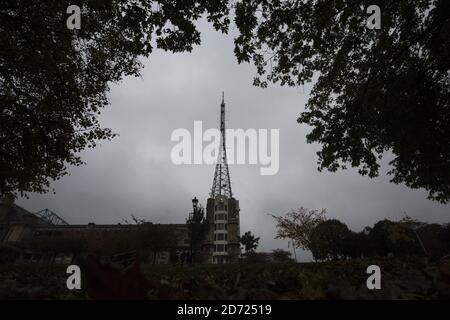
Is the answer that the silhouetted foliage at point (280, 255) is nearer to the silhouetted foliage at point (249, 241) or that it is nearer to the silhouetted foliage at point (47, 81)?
the silhouetted foliage at point (249, 241)

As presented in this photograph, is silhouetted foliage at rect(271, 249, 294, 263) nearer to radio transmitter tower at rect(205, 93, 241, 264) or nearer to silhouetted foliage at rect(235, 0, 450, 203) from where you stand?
radio transmitter tower at rect(205, 93, 241, 264)

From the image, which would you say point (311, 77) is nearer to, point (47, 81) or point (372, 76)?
point (372, 76)

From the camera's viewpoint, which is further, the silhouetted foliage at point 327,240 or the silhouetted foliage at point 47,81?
the silhouetted foliage at point 327,240

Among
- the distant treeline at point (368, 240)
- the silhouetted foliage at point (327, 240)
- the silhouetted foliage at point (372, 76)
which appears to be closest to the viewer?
the silhouetted foliage at point (372, 76)

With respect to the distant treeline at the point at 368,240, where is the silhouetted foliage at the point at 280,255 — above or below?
below

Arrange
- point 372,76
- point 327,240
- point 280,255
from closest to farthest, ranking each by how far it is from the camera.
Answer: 1. point 372,76
2. point 327,240
3. point 280,255

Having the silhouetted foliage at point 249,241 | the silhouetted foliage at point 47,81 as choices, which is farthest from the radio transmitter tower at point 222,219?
the silhouetted foliage at point 47,81

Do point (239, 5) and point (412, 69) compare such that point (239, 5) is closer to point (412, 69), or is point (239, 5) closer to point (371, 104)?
point (371, 104)

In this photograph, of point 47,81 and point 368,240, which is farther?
point 368,240

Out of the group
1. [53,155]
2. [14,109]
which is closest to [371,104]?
[53,155]

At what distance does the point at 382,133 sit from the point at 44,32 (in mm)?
13016

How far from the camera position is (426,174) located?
1251 cm

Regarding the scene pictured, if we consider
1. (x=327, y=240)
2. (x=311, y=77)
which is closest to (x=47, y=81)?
(x=311, y=77)

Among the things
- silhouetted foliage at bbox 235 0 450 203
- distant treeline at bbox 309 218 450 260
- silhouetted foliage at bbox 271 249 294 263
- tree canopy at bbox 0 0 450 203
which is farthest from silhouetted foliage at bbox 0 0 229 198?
silhouetted foliage at bbox 271 249 294 263
